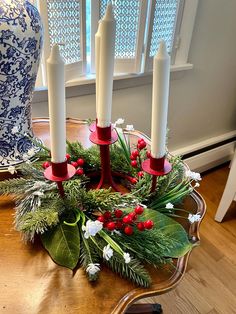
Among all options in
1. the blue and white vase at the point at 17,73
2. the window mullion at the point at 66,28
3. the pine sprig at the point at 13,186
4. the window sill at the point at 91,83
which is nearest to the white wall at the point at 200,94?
the window sill at the point at 91,83

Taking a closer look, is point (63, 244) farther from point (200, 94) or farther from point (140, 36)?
point (200, 94)

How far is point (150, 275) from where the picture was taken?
0.47 meters

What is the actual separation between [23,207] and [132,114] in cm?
87

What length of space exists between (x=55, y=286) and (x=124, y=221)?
15cm

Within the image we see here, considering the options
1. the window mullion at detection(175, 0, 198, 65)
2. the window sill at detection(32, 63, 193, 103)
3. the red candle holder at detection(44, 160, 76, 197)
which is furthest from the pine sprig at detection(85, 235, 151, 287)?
the window mullion at detection(175, 0, 198, 65)

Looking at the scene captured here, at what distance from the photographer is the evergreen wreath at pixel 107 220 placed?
46 cm

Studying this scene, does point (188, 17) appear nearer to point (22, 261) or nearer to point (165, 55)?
point (165, 55)

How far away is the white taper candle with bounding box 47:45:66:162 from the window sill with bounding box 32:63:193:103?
0.60 meters

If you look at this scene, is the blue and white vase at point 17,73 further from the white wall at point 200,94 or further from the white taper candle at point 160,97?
the white wall at point 200,94

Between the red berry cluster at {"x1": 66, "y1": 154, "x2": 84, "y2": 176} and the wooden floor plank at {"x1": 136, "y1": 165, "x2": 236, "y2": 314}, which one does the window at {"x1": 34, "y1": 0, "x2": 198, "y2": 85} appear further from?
the wooden floor plank at {"x1": 136, "y1": 165, "x2": 236, "y2": 314}

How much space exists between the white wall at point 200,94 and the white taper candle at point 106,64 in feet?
2.02

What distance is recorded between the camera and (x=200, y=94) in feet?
4.95

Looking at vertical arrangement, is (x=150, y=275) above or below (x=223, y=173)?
above

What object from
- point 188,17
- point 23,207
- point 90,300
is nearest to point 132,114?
point 188,17
